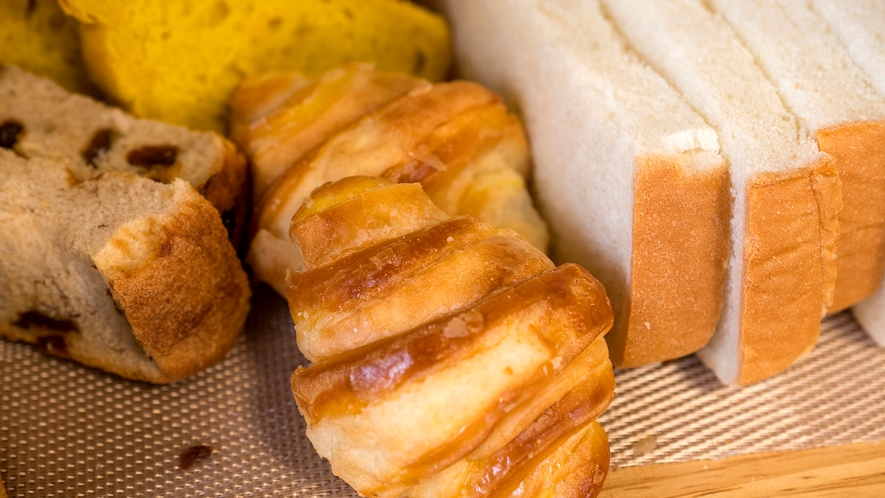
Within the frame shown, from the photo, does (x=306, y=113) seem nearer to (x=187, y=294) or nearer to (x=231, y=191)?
(x=231, y=191)

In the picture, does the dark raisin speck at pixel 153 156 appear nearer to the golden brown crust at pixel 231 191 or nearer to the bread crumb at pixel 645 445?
the golden brown crust at pixel 231 191

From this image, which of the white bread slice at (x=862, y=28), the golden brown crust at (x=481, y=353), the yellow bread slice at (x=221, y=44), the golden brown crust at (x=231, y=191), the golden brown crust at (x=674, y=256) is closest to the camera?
the golden brown crust at (x=481, y=353)

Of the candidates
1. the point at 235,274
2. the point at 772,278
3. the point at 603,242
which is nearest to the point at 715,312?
the point at 772,278

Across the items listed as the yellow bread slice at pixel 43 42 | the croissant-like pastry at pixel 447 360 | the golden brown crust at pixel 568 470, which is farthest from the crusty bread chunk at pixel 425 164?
the yellow bread slice at pixel 43 42

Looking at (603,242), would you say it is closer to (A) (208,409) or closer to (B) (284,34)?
(A) (208,409)

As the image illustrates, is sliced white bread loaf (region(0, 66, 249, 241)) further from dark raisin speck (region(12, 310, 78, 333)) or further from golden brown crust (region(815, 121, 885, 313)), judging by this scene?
golden brown crust (region(815, 121, 885, 313))

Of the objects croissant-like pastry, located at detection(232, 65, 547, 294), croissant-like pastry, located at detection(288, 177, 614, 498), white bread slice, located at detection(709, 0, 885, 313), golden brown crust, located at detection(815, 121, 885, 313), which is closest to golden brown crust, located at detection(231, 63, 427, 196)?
croissant-like pastry, located at detection(232, 65, 547, 294)

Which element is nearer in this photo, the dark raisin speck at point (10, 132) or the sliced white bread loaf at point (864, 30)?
the sliced white bread loaf at point (864, 30)
